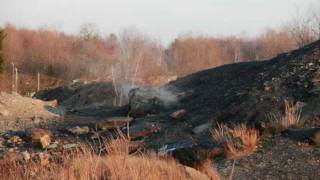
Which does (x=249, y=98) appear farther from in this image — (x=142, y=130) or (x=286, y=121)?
(x=142, y=130)

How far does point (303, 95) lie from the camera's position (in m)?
11.5

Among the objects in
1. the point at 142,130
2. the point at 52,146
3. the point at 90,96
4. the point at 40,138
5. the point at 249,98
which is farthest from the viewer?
the point at 90,96

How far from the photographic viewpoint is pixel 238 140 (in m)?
9.63

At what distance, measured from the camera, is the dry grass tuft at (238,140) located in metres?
9.26

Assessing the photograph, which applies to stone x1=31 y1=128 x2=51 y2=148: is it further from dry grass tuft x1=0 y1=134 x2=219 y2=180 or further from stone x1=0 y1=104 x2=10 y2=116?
dry grass tuft x1=0 y1=134 x2=219 y2=180

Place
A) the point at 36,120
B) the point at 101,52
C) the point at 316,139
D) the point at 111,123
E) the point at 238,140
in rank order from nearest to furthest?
the point at 316,139
the point at 238,140
the point at 111,123
the point at 36,120
the point at 101,52

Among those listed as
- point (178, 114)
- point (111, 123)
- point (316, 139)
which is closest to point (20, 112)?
point (111, 123)

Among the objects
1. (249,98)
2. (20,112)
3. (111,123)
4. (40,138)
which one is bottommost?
(40,138)

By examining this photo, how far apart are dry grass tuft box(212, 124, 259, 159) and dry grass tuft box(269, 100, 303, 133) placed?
0.37 m

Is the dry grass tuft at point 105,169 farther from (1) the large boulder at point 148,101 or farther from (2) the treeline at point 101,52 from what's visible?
(2) the treeline at point 101,52

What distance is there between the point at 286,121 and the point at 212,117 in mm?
2883

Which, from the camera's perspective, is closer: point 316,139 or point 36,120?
point 316,139

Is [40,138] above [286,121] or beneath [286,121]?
beneath

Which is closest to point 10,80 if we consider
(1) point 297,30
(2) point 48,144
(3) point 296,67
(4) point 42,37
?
(4) point 42,37
